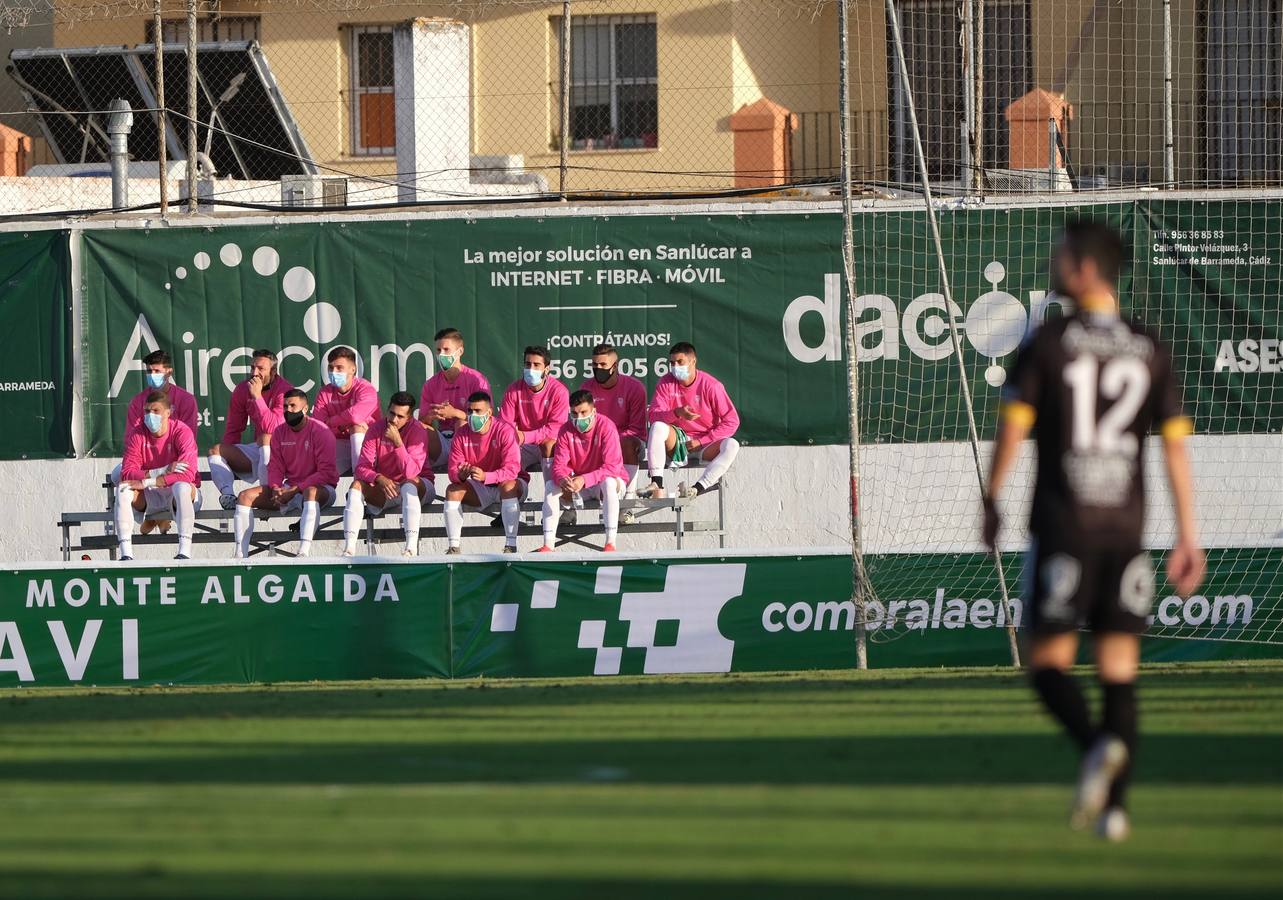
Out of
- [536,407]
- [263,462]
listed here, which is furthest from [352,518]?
[536,407]

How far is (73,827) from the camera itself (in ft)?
19.9

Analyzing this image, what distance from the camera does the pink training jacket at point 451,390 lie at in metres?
15.8

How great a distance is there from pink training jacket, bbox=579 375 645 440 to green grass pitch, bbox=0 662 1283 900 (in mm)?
5975

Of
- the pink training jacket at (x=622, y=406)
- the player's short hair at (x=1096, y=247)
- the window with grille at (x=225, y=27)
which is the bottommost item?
the pink training jacket at (x=622, y=406)

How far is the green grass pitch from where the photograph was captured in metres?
5.07

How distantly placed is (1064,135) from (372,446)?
393 inches

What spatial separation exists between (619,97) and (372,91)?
379 centimetres

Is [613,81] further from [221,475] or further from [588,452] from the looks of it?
[588,452]

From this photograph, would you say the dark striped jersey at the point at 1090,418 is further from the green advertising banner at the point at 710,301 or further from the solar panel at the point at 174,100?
the solar panel at the point at 174,100

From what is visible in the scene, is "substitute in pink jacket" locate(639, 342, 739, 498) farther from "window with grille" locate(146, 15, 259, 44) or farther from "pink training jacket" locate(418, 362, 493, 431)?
"window with grille" locate(146, 15, 259, 44)

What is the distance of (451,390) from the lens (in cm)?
1592

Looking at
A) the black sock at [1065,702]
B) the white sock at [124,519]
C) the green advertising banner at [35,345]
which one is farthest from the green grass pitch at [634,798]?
the green advertising banner at [35,345]

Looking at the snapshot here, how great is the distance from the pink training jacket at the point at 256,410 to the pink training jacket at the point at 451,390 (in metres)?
1.19

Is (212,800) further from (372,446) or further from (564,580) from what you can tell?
(372,446)
